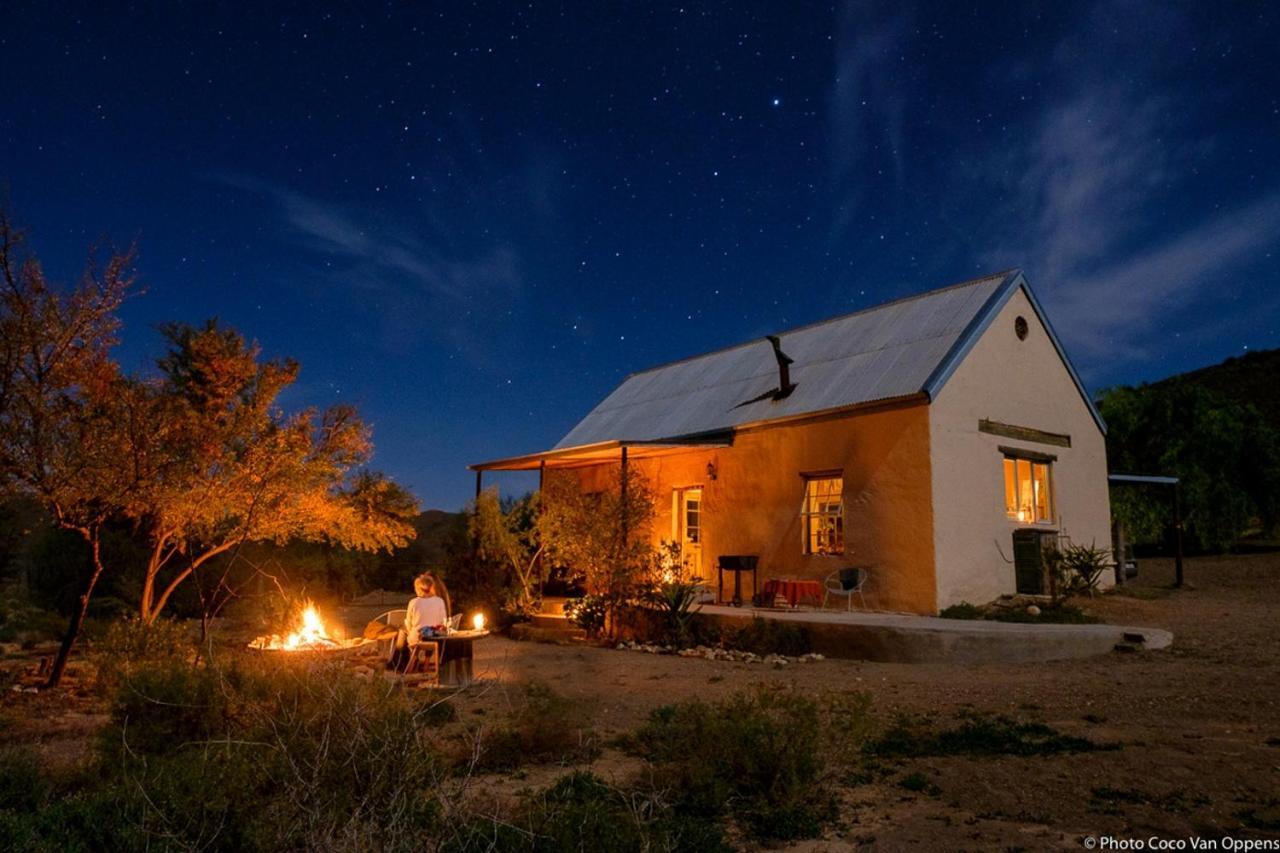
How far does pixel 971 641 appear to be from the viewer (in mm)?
9773

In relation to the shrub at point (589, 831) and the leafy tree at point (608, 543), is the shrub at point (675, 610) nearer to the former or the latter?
the leafy tree at point (608, 543)

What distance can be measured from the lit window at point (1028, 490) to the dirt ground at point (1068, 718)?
1.75 meters

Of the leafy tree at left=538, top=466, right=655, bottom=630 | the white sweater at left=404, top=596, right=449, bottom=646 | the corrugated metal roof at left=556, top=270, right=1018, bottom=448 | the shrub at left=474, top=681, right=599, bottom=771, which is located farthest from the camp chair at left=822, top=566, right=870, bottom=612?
the shrub at left=474, top=681, right=599, bottom=771

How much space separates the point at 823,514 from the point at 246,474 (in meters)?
8.63

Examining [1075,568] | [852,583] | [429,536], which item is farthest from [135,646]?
[429,536]

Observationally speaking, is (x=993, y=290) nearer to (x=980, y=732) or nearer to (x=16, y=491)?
(x=980, y=732)

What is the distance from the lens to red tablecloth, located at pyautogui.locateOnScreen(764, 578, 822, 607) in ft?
42.7

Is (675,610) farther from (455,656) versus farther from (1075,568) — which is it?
(1075,568)

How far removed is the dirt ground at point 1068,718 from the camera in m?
4.10

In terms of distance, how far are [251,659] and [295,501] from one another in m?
2.94

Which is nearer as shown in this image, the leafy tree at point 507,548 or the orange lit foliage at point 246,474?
the orange lit foliage at point 246,474

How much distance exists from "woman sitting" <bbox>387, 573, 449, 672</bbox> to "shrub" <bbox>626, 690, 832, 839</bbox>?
4.24m

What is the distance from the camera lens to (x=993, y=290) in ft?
45.9

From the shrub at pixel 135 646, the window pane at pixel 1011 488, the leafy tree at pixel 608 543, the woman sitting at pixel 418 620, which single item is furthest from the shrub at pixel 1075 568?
the shrub at pixel 135 646
